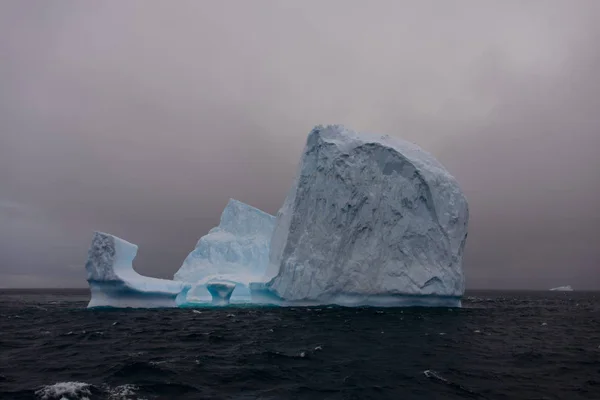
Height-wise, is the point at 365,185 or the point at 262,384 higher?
the point at 365,185

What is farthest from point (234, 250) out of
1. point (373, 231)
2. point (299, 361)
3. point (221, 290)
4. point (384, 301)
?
point (299, 361)

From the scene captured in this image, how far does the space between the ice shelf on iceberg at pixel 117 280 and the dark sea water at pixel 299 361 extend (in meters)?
6.77

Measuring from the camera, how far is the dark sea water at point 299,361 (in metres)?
8.57

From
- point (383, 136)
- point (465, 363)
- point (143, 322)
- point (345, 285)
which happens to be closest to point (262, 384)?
point (465, 363)

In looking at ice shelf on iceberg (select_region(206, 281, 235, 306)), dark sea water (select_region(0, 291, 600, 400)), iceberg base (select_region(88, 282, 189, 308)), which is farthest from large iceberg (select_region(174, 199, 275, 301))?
dark sea water (select_region(0, 291, 600, 400))

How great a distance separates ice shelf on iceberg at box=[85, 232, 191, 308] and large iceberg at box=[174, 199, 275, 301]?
8262mm

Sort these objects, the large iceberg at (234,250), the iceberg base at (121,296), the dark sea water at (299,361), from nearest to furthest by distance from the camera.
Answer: the dark sea water at (299,361) < the iceberg base at (121,296) < the large iceberg at (234,250)

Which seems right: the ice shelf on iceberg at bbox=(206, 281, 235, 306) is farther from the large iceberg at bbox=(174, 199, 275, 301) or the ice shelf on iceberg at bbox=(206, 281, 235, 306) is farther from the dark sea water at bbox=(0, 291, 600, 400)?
the dark sea water at bbox=(0, 291, 600, 400)

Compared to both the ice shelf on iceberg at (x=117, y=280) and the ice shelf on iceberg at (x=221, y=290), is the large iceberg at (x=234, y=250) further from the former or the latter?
the ice shelf on iceberg at (x=117, y=280)

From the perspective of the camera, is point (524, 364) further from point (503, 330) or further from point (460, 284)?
point (460, 284)

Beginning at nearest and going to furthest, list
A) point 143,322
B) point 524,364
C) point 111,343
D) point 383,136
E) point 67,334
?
1. point 524,364
2. point 111,343
3. point 67,334
4. point 143,322
5. point 383,136

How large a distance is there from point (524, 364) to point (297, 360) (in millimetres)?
6153

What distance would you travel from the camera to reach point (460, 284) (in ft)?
88.3

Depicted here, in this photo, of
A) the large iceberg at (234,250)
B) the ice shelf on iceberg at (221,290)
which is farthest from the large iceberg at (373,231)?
the large iceberg at (234,250)
